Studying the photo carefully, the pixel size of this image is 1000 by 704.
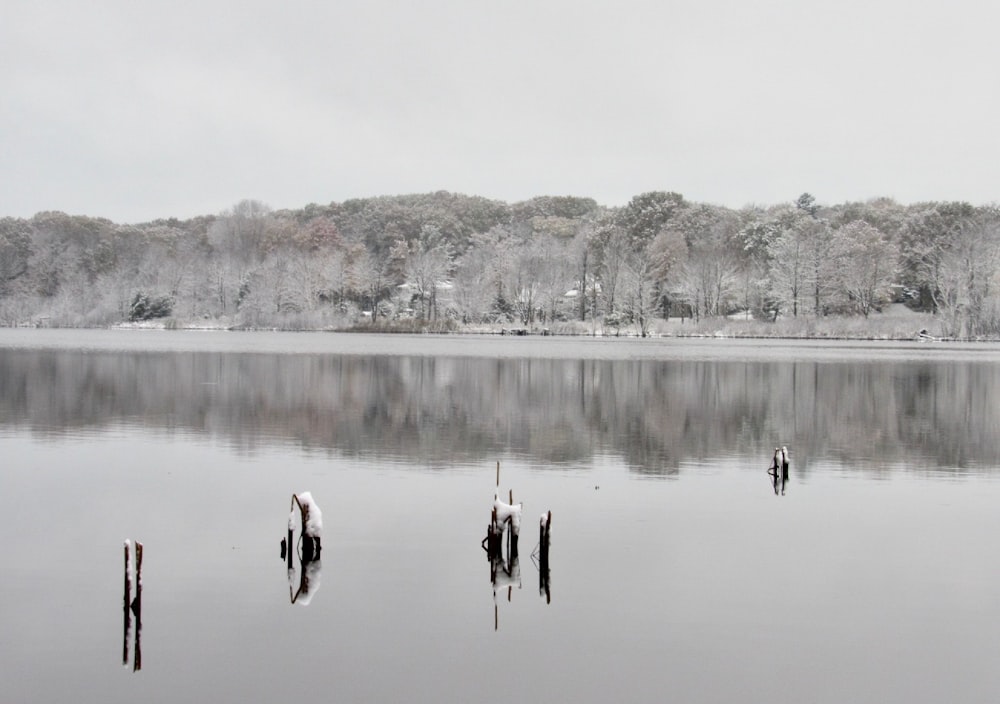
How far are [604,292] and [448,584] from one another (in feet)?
247

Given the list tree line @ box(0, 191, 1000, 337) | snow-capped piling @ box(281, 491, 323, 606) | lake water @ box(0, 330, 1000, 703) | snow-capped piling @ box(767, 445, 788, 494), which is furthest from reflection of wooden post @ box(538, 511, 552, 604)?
tree line @ box(0, 191, 1000, 337)

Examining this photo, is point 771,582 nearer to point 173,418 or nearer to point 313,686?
point 313,686

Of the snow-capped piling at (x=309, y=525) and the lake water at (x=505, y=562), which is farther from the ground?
the snow-capped piling at (x=309, y=525)

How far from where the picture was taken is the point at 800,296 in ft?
257

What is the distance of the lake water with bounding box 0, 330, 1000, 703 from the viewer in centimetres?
796

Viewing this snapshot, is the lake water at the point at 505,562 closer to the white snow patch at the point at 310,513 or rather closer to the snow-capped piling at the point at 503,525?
the snow-capped piling at the point at 503,525

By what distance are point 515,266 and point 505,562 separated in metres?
77.5

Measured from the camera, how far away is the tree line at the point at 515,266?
78000 millimetres

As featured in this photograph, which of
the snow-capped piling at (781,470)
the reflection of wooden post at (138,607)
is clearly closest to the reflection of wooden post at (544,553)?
the reflection of wooden post at (138,607)

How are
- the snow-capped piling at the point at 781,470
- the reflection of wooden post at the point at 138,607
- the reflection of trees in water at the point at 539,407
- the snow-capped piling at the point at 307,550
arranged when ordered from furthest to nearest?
the reflection of trees in water at the point at 539,407 → the snow-capped piling at the point at 781,470 → the snow-capped piling at the point at 307,550 → the reflection of wooden post at the point at 138,607

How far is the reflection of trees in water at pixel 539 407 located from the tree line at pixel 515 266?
125ft

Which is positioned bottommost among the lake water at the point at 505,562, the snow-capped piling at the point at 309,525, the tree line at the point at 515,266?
the lake water at the point at 505,562

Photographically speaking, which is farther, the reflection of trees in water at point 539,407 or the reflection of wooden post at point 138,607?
the reflection of trees in water at point 539,407

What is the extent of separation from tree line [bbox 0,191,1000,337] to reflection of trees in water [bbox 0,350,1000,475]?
38039 mm
